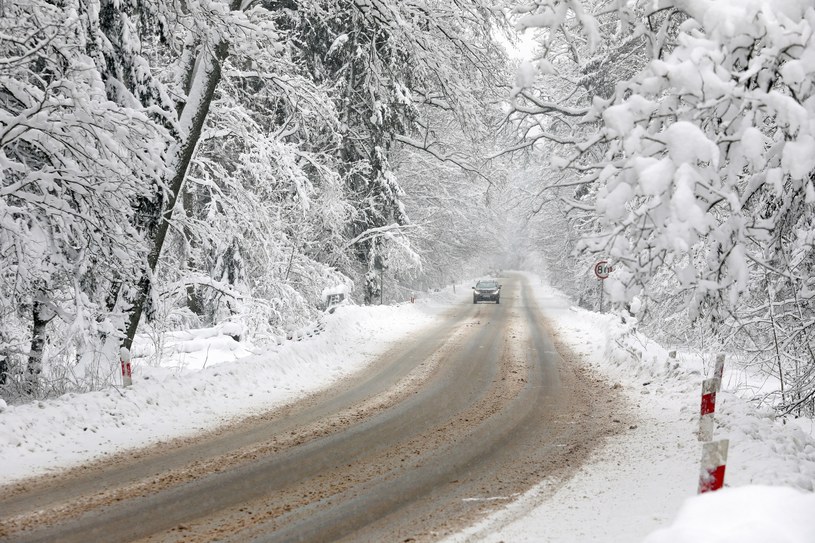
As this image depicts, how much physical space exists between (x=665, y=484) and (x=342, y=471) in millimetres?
3246

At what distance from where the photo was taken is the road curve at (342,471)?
16.3 ft

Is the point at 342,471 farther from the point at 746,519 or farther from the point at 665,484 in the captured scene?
the point at 746,519

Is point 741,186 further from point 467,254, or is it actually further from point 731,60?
point 467,254

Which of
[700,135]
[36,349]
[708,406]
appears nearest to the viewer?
[700,135]

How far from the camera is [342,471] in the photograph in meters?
6.38

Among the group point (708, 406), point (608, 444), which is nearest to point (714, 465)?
point (708, 406)

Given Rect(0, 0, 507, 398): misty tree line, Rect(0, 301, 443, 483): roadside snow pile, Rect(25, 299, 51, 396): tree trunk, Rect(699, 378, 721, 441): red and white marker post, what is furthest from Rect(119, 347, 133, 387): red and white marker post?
Rect(699, 378, 721, 441): red and white marker post

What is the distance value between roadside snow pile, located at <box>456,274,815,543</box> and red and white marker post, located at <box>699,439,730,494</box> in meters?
0.23

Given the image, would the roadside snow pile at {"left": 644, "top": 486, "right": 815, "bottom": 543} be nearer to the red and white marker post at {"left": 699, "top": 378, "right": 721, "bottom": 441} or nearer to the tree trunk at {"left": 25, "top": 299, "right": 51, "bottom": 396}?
the red and white marker post at {"left": 699, "top": 378, "right": 721, "bottom": 441}

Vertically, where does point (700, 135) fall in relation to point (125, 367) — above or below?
above

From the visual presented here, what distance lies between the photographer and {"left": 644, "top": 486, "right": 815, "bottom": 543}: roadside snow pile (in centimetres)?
247

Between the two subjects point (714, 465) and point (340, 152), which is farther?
point (340, 152)

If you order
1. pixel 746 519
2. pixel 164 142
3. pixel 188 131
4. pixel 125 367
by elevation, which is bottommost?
pixel 125 367

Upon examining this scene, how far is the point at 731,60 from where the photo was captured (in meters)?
3.78
